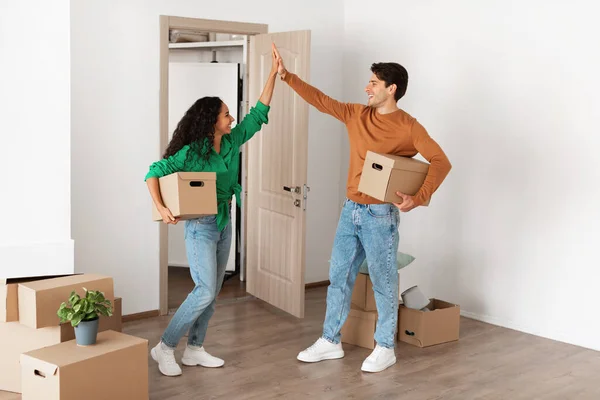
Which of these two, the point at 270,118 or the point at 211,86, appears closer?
the point at 270,118

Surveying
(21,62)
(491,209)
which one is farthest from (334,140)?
(21,62)

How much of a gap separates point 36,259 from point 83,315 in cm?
48

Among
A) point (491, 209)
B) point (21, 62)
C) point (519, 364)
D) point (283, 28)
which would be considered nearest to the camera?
point (21, 62)

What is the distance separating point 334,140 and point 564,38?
218cm

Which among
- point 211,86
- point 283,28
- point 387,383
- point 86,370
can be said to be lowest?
point 387,383

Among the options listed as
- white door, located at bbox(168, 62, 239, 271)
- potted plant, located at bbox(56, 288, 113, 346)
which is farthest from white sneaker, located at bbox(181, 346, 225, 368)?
white door, located at bbox(168, 62, 239, 271)

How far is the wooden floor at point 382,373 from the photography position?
152 inches

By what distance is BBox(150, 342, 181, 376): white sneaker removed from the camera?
158 inches

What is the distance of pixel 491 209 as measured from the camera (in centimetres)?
519

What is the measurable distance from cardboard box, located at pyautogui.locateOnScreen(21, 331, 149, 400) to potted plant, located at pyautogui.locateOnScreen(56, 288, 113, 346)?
48mm

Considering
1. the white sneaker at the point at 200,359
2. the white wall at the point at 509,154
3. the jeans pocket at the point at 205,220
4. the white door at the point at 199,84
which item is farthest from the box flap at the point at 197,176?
the white door at the point at 199,84

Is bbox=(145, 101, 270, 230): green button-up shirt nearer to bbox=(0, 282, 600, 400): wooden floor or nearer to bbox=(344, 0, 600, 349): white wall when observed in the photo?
bbox=(0, 282, 600, 400): wooden floor

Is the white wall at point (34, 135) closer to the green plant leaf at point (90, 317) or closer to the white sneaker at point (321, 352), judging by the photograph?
the green plant leaf at point (90, 317)

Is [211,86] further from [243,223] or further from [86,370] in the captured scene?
[86,370]
